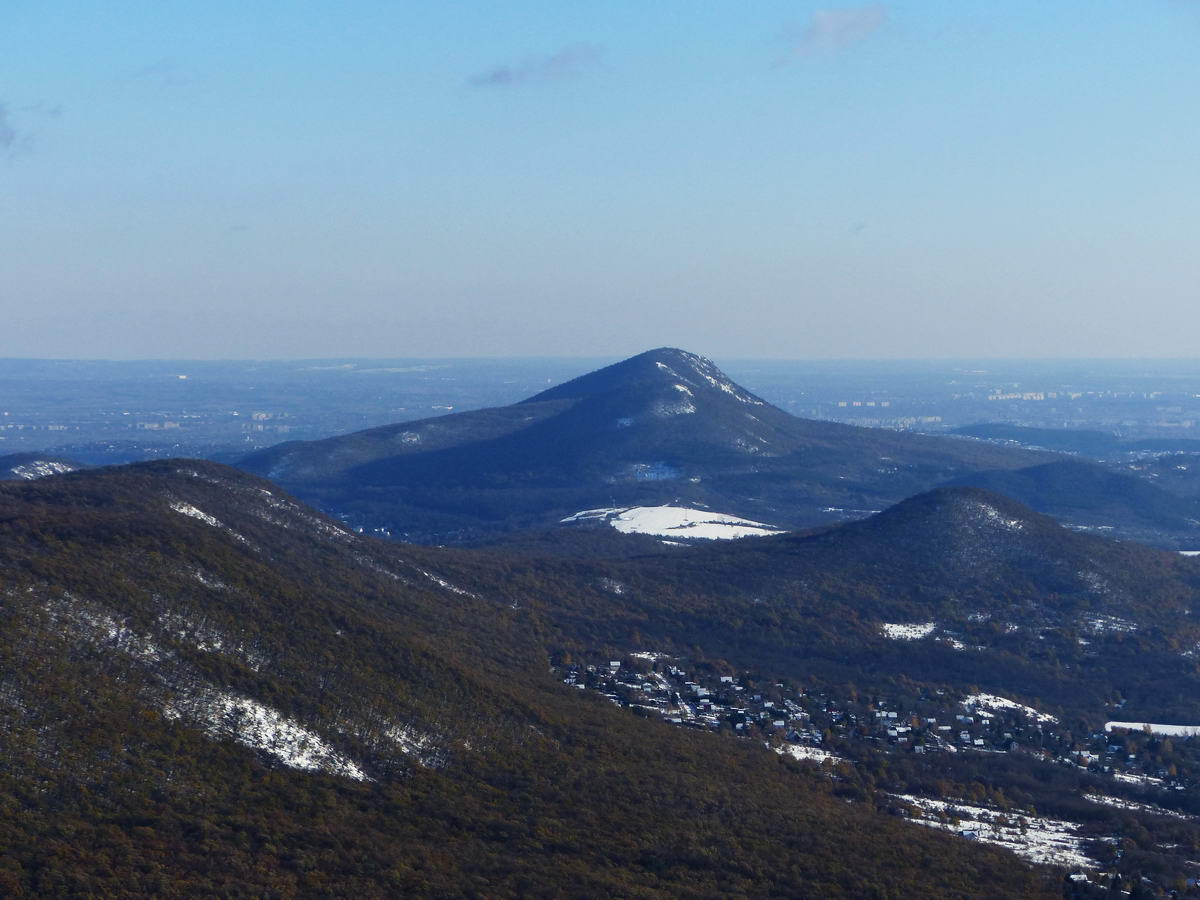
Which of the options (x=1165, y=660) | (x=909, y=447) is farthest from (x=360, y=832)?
(x=909, y=447)

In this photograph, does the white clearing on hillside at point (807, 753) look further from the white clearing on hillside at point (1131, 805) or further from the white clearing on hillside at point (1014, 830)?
the white clearing on hillside at point (1131, 805)

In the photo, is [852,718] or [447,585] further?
[447,585]

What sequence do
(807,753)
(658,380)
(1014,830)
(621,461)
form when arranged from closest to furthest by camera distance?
(1014,830), (807,753), (621,461), (658,380)

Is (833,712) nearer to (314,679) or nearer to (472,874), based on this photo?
(314,679)

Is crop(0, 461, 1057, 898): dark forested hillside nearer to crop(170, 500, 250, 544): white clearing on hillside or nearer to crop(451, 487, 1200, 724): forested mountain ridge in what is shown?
crop(170, 500, 250, 544): white clearing on hillside

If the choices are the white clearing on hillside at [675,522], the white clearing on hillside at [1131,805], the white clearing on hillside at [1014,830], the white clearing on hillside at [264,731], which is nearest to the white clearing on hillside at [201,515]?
the white clearing on hillside at [264,731]

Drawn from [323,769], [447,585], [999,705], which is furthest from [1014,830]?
[447,585]

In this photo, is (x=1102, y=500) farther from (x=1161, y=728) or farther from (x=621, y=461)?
(x=1161, y=728)
